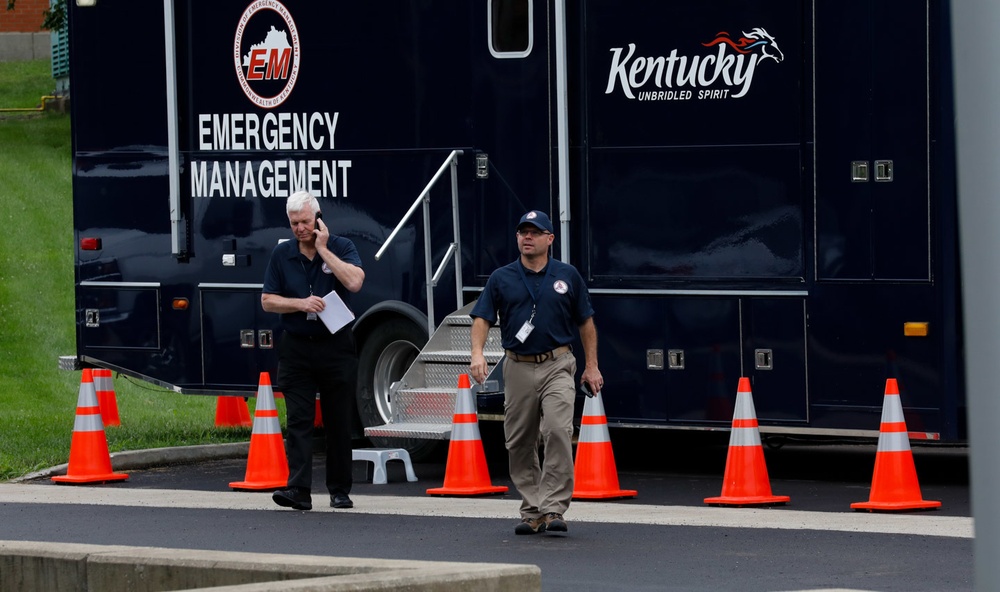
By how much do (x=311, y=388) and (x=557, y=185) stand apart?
9.18ft

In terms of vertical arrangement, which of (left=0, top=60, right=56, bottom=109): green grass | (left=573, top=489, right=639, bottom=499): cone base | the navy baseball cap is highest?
(left=0, top=60, right=56, bottom=109): green grass

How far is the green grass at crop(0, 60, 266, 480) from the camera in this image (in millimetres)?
15422

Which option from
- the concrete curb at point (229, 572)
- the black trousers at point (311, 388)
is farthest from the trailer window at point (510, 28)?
the concrete curb at point (229, 572)

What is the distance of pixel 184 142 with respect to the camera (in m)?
14.8

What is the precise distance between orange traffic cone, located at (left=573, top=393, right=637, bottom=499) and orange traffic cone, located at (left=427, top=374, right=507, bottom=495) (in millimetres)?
604

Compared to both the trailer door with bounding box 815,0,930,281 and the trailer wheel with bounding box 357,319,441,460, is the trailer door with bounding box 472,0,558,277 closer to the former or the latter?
the trailer wheel with bounding box 357,319,441,460

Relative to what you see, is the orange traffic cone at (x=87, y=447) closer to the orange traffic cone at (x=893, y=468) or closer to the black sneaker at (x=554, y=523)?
the black sneaker at (x=554, y=523)

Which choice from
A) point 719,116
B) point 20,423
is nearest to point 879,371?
point 719,116

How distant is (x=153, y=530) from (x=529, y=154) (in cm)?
415

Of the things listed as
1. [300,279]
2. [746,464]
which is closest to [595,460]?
[746,464]

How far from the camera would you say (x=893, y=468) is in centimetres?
1049

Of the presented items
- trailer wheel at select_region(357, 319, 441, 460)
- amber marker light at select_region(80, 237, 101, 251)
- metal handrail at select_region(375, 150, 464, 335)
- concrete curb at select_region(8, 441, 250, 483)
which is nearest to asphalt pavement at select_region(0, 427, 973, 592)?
concrete curb at select_region(8, 441, 250, 483)

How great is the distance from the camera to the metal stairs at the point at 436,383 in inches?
498

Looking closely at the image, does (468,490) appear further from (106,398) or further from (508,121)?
(106,398)
